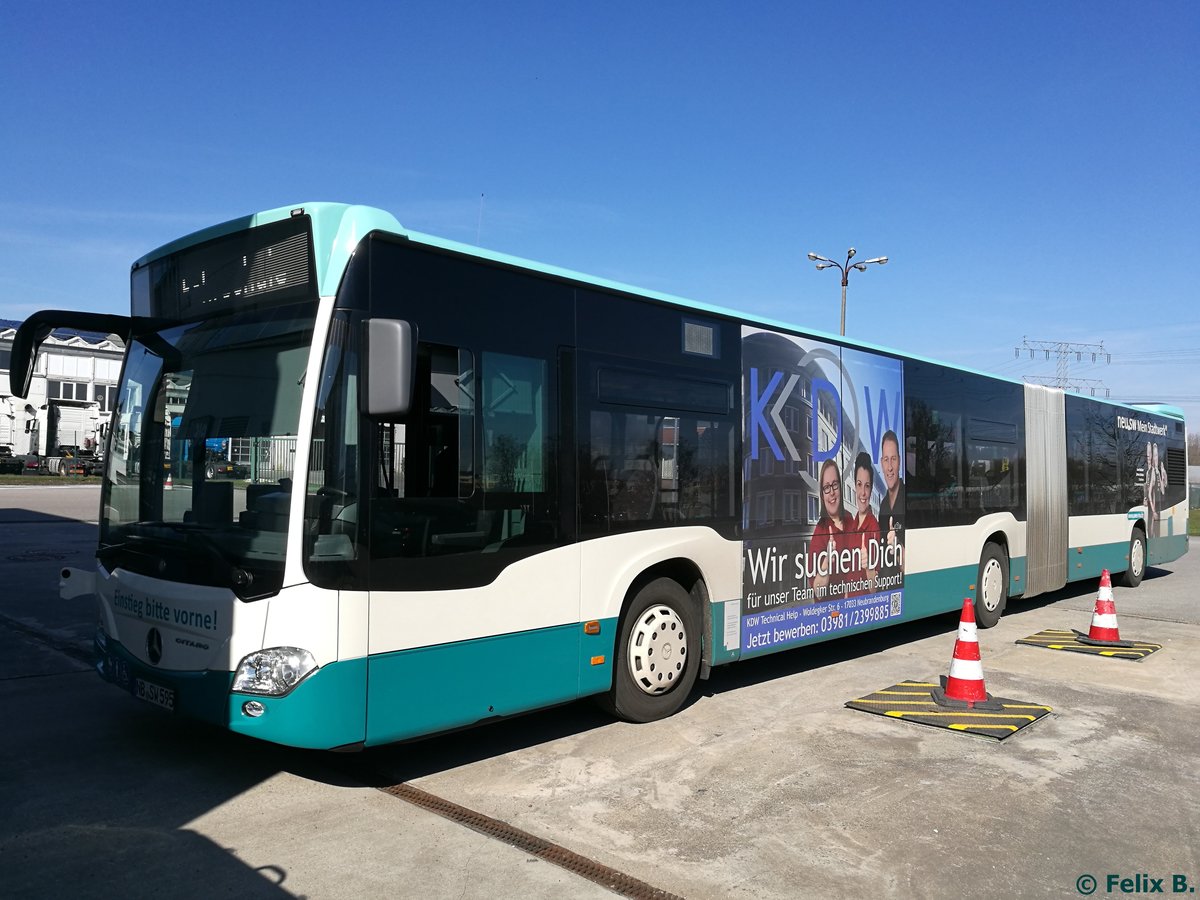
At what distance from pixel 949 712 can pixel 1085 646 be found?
3802 mm

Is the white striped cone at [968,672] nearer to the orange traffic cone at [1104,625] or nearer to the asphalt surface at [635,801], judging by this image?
the asphalt surface at [635,801]

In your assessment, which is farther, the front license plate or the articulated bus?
the front license plate

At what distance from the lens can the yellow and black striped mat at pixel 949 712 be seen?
22.0 ft

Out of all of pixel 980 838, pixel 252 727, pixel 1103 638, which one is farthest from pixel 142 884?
pixel 1103 638

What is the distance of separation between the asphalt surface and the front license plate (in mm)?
436

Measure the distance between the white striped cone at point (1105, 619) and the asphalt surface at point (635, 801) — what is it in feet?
6.87

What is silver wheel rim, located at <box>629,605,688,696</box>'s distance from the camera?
21.6 feet

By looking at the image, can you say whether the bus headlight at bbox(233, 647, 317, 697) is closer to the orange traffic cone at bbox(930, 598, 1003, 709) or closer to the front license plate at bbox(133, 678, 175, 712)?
the front license plate at bbox(133, 678, 175, 712)

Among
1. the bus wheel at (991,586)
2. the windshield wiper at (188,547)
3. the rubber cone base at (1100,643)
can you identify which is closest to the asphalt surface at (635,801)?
the windshield wiper at (188,547)

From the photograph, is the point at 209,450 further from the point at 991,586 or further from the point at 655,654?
the point at 991,586

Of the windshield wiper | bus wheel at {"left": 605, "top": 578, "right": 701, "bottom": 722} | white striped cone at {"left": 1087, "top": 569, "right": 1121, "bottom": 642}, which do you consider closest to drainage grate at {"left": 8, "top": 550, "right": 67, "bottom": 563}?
the windshield wiper

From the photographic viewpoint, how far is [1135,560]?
15648 mm

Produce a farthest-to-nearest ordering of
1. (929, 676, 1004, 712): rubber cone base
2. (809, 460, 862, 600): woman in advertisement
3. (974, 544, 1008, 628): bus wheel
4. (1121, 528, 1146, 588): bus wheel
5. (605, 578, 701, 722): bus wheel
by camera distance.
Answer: (1121, 528, 1146, 588): bus wheel, (974, 544, 1008, 628): bus wheel, (809, 460, 862, 600): woman in advertisement, (929, 676, 1004, 712): rubber cone base, (605, 578, 701, 722): bus wheel

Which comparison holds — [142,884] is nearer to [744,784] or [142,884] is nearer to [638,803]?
[638,803]
